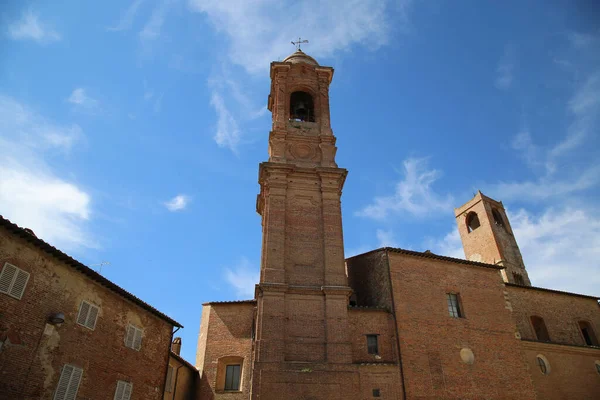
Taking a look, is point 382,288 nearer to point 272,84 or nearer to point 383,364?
point 383,364

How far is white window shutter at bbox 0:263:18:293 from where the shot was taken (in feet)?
37.7

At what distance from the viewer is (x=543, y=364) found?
2359cm

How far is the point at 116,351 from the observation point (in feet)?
49.5

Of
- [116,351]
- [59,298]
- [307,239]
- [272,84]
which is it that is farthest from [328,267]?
[272,84]

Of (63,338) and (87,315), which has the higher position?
(87,315)

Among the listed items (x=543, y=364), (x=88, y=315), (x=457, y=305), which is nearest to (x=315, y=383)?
(x=88, y=315)

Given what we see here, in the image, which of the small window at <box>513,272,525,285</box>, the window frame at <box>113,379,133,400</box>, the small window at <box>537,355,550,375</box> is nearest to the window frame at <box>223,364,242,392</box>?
the window frame at <box>113,379,133,400</box>

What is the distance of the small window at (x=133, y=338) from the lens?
1581 centimetres

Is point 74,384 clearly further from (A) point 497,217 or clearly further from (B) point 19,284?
(A) point 497,217

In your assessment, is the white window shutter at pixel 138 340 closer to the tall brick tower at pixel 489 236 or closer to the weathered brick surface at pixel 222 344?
the weathered brick surface at pixel 222 344

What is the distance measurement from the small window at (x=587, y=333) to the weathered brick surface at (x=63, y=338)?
2536cm

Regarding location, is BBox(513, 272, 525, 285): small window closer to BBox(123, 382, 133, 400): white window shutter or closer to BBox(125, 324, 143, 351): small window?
BBox(125, 324, 143, 351): small window

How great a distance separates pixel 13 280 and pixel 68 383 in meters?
3.47

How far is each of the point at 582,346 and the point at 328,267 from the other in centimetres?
1609
